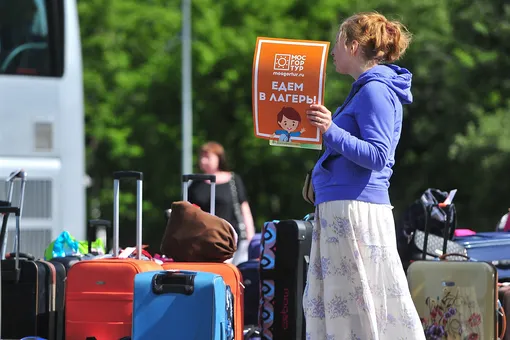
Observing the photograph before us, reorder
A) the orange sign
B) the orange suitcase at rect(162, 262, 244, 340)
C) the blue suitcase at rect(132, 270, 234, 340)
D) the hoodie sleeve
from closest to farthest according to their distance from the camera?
the hoodie sleeve < the orange sign < the blue suitcase at rect(132, 270, 234, 340) < the orange suitcase at rect(162, 262, 244, 340)

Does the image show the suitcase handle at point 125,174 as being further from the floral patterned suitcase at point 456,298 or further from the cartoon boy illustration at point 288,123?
the floral patterned suitcase at point 456,298

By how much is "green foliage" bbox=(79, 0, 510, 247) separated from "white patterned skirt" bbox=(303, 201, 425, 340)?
1814 cm

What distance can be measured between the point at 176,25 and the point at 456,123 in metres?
8.06

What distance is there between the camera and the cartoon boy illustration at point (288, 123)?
427 cm

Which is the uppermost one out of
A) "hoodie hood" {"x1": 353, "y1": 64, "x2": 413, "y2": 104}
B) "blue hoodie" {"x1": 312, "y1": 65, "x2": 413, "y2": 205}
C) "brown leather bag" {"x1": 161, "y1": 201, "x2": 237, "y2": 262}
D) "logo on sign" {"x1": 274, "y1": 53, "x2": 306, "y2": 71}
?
"logo on sign" {"x1": 274, "y1": 53, "x2": 306, "y2": 71}

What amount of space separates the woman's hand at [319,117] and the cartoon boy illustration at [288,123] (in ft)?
0.31

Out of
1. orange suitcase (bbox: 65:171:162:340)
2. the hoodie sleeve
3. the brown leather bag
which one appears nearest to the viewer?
the hoodie sleeve

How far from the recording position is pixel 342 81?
23.5 m

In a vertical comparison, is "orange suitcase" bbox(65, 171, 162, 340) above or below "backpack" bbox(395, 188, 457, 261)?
below

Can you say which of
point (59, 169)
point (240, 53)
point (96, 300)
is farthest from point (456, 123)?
point (96, 300)

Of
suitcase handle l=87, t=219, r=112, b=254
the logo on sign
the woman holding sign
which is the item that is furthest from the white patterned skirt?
suitcase handle l=87, t=219, r=112, b=254

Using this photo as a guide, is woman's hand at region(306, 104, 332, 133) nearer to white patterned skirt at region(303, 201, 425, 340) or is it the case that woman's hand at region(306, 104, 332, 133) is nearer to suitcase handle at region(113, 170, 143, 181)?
white patterned skirt at region(303, 201, 425, 340)

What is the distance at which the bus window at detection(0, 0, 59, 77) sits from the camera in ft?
32.2

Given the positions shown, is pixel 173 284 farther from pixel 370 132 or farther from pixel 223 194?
pixel 223 194
